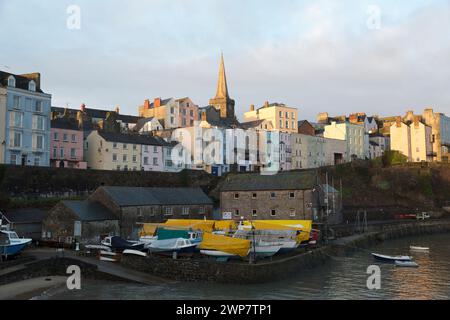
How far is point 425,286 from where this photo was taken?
29.2m

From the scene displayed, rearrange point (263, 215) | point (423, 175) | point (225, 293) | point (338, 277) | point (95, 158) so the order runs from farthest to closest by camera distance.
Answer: point (423, 175) → point (95, 158) → point (263, 215) → point (338, 277) → point (225, 293)

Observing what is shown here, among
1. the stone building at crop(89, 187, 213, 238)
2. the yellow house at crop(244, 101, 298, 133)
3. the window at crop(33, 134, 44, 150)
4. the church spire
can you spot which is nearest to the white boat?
the stone building at crop(89, 187, 213, 238)

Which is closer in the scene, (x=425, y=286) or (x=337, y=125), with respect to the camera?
(x=425, y=286)

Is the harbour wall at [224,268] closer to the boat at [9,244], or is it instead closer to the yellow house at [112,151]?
the boat at [9,244]

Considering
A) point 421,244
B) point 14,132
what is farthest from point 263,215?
point 14,132

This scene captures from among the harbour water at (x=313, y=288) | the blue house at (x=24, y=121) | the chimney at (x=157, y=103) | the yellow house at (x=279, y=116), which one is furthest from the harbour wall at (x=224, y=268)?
the chimney at (x=157, y=103)

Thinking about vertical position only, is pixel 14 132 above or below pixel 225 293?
above

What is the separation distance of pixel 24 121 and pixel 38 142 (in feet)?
10.1

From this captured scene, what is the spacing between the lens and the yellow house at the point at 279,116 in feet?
287

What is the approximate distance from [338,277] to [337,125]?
60.9 m

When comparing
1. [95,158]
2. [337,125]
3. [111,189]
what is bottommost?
[111,189]

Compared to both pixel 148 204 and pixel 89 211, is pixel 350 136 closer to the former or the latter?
pixel 148 204

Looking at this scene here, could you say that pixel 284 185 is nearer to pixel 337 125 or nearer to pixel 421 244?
pixel 421 244

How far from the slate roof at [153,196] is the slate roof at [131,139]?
676 inches
